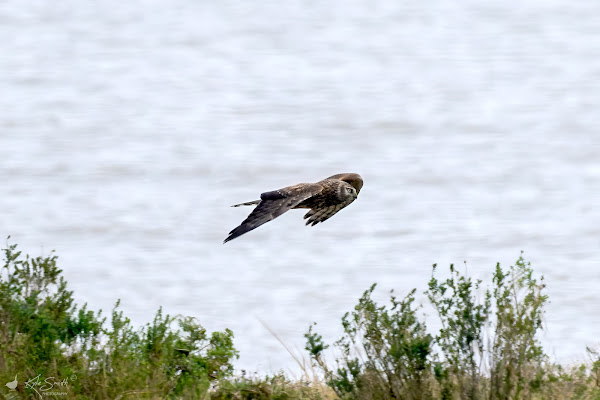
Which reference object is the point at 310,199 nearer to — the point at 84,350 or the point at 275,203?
the point at 275,203

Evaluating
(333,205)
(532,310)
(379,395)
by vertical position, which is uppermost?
(333,205)

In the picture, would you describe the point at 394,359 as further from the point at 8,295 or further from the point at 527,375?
the point at 8,295

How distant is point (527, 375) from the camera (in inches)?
235

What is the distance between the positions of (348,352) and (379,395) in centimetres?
33

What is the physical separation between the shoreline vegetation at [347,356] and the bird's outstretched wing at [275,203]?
2.71 ft

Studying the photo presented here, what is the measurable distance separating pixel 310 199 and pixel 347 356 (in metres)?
1.95

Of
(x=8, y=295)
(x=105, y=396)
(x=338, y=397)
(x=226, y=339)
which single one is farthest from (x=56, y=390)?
(x=338, y=397)

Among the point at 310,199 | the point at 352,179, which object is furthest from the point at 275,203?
the point at 352,179

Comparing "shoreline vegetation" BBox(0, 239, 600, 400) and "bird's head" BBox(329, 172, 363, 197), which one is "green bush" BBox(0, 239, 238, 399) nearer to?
"shoreline vegetation" BBox(0, 239, 600, 400)

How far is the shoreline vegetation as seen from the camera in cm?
607

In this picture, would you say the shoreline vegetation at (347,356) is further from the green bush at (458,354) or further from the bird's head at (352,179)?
the bird's head at (352,179)

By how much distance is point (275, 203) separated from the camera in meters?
7.38

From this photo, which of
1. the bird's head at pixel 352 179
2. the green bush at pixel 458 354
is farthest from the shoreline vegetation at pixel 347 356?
the bird's head at pixel 352 179

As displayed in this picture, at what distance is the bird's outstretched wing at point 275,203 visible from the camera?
23.1ft
